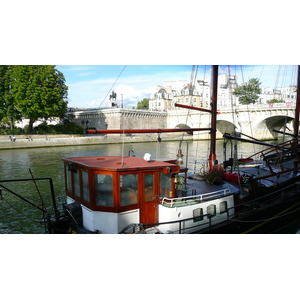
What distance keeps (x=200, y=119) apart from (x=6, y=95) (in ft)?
93.8

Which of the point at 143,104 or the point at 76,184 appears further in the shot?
the point at 143,104

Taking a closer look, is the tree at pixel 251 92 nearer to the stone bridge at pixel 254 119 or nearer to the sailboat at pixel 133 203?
the stone bridge at pixel 254 119

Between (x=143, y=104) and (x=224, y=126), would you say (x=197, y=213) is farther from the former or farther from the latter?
(x=143, y=104)

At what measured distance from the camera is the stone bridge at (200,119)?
39697 millimetres

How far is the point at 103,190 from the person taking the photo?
5848 mm

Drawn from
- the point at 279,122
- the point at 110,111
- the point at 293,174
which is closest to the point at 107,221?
the point at 293,174

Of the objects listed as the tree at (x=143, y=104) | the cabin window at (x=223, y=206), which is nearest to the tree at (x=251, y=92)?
the tree at (x=143, y=104)

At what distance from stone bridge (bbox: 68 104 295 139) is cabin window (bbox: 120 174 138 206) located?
28824 millimetres

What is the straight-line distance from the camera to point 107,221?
19.5ft

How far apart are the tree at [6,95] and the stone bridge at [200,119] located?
9.03 meters

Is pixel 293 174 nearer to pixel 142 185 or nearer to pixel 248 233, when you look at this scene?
pixel 248 233

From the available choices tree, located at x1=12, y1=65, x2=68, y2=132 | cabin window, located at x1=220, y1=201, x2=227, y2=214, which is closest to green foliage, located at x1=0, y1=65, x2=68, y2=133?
tree, located at x1=12, y1=65, x2=68, y2=132

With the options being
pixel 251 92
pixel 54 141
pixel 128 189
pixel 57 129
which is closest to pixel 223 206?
pixel 128 189

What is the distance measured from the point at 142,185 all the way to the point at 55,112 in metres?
32.5
